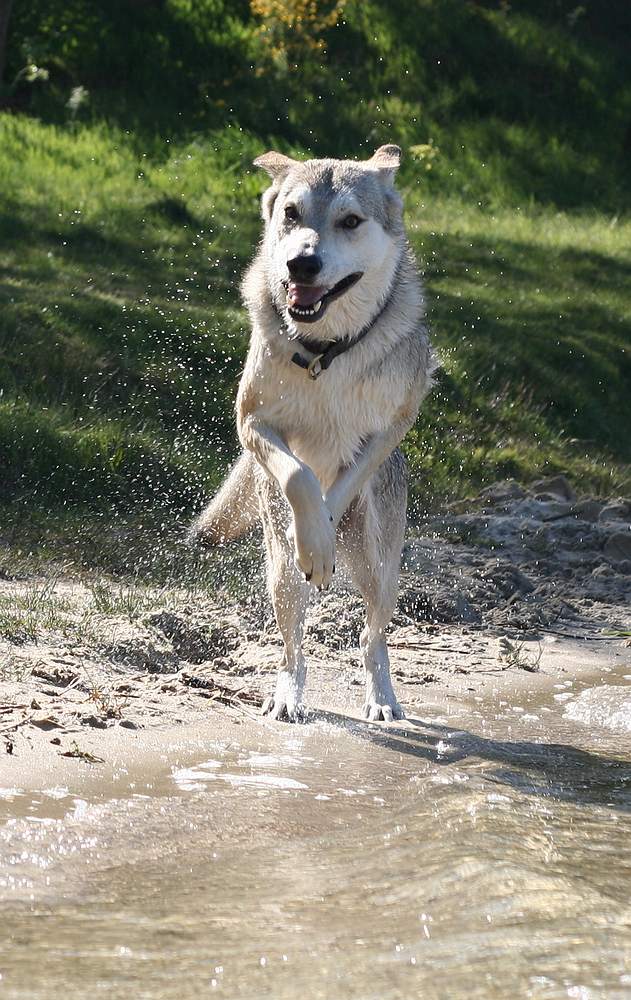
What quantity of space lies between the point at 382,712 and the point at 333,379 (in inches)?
48.7

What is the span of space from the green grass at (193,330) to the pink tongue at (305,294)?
2.34 m

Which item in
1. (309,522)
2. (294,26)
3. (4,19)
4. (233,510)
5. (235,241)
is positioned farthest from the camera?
(294,26)

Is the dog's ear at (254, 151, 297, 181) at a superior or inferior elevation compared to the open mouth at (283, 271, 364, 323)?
superior

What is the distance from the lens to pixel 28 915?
9.23ft

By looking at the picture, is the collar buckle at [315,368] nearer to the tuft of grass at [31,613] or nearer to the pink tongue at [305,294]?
the pink tongue at [305,294]

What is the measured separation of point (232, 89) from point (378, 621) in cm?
947

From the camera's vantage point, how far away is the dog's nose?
4.64m

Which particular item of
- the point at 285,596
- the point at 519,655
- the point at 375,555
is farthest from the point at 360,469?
the point at 519,655

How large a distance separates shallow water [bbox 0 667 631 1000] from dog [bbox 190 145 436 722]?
75 cm

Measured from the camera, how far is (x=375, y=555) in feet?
17.3

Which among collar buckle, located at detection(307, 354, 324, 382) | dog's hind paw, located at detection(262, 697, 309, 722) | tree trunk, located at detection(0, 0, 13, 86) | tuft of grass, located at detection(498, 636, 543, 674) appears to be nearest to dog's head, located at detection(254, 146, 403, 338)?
collar buckle, located at detection(307, 354, 324, 382)

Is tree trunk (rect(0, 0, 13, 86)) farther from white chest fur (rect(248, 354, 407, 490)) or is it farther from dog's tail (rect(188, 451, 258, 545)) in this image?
white chest fur (rect(248, 354, 407, 490))

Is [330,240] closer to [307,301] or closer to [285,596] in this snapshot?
[307,301]

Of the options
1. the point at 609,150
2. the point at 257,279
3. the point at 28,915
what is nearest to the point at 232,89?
the point at 609,150
